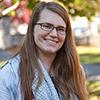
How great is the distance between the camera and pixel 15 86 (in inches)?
123

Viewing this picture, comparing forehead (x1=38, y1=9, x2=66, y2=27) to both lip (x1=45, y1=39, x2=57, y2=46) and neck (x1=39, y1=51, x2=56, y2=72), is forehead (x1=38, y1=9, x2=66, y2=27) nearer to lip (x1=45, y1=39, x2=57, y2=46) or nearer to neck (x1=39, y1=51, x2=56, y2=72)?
lip (x1=45, y1=39, x2=57, y2=46)

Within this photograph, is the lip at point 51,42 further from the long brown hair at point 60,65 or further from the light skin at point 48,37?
the long brown hair at point 60,65

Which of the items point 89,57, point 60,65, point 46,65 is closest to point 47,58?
point 46,65

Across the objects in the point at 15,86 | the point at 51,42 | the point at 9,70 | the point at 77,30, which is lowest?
the point at 77,30

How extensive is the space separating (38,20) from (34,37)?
0.13 m

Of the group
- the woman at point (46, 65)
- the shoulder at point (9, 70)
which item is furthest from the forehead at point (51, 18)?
the shoulder at point (9, 70)

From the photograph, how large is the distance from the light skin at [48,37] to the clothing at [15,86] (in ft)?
0.58

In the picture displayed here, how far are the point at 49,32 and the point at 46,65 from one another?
257 mm

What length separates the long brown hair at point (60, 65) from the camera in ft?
10.4

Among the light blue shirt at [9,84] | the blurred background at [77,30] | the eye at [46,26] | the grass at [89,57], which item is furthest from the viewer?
the grass at [89,57]

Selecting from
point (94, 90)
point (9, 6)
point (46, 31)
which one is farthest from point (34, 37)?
point (94, 90)

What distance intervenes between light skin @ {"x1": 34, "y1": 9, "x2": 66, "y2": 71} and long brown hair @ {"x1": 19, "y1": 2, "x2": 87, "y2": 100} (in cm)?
3

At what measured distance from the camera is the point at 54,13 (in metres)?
3.23

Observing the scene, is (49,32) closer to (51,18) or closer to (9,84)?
(51,18)
